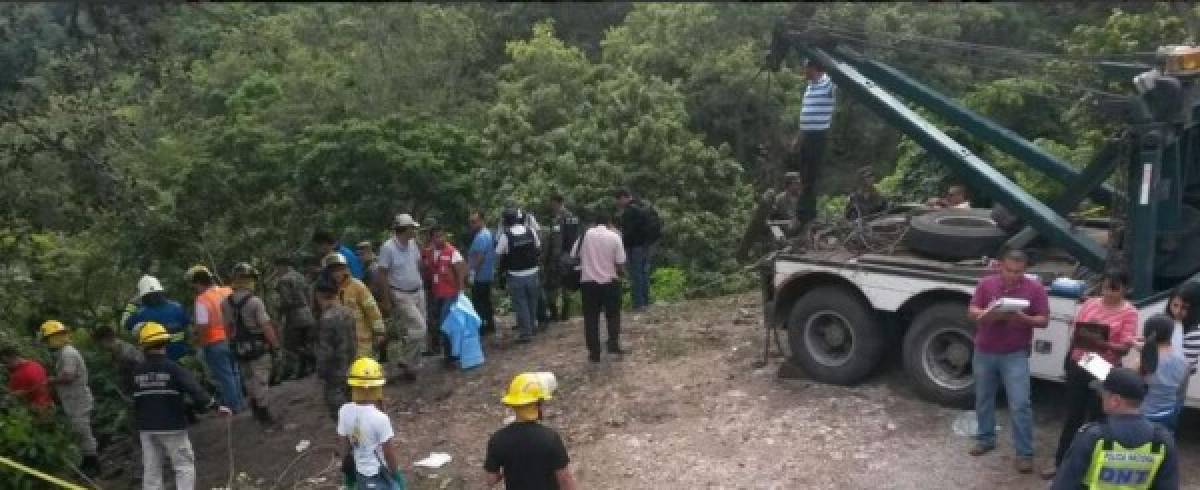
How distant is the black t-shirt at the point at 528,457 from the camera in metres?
5.68

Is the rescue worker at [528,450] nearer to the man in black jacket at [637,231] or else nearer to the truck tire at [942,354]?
the truck tire at [942,354]

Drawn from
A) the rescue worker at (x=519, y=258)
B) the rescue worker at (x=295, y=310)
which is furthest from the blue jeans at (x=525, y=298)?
the rescue worker at (x=295, y=310)

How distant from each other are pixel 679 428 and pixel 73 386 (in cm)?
493

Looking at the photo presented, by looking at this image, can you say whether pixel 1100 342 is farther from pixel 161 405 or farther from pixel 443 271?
pixel 161 405

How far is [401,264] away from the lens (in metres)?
10.2

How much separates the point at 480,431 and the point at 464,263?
187cm

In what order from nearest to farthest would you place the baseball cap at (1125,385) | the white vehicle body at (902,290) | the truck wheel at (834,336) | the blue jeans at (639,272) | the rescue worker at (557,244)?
the baseball cap at (1125,385)
the white vehicle body at (902,290)
the truck wheel at (834,336)
the rescue worker at (557,244)
the blue jeans at (639,272)

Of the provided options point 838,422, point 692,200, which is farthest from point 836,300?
point 692,200

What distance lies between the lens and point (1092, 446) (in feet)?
16.1

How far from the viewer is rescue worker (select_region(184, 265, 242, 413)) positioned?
949 cm

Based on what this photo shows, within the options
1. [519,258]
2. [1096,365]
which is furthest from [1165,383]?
[519,258]

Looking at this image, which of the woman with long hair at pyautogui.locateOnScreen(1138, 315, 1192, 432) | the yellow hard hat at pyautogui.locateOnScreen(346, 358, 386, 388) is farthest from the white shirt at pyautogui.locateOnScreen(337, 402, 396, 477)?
the woman with long hair at pyautogui.locateOnScreen(1138, 315, 1192, 432)

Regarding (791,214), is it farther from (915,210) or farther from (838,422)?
(838,422)

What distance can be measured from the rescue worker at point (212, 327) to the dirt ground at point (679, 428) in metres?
0.57
